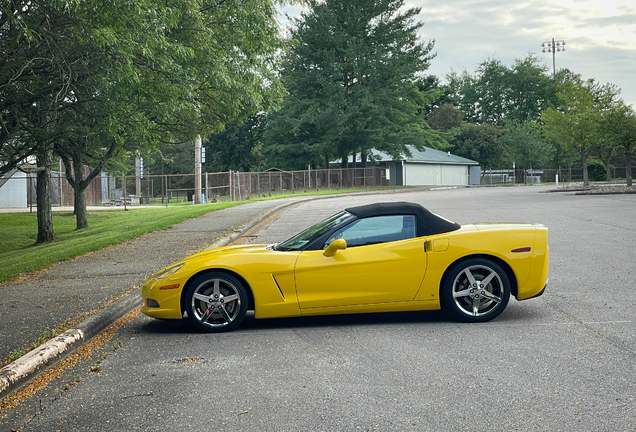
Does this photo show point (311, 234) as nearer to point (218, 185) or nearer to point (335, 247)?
point (335, 247)

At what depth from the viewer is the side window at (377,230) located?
6867mm

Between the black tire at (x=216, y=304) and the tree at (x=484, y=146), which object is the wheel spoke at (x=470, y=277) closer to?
the black tire at (x=216, y=304)

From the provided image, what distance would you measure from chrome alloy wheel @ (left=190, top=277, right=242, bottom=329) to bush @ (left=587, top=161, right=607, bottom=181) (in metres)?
80.2

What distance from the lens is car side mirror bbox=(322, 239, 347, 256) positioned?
261 inches

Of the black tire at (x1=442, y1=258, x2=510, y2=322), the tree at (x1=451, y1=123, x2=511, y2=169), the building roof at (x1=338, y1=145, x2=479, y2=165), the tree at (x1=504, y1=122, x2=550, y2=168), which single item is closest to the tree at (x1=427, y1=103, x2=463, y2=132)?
the tree at (x1=451, y1=123, x2=511, y2=169)

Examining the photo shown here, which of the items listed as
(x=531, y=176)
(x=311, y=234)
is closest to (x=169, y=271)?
(x=311, y=234)

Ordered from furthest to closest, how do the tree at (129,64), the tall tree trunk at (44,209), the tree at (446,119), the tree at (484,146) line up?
1. the tree at (446,119)
2. the tree at (484,146)
3. the tall tree trunk at (44,209)
4. the tree at (129,64)

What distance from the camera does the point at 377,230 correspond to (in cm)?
693

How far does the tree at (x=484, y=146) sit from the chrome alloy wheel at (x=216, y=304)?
73.8 metres

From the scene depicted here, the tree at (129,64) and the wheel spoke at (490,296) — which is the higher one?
the tree at (129,64)

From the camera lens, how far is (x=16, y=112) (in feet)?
46.8

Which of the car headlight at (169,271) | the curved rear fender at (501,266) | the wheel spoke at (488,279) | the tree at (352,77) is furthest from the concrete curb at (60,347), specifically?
the tree at (352,77)

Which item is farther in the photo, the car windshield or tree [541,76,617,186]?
tree [541,76,617,186]

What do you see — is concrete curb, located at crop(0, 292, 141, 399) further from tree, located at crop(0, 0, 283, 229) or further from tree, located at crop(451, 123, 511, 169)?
tree, located at crop(451, 123, 511, 169)
